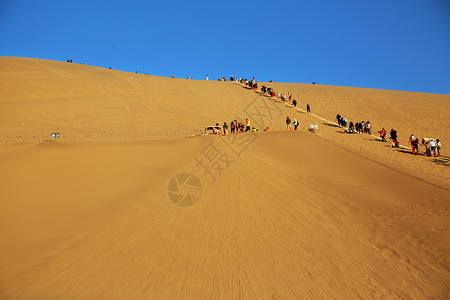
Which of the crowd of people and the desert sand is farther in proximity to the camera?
the crowd of people

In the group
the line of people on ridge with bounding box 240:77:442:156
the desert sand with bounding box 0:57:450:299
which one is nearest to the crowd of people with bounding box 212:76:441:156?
the line of people on ridge with bounding box 240:77:442:156

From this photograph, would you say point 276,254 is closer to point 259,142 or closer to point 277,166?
point 277,166

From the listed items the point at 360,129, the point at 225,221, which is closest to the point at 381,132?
the point at 360,129

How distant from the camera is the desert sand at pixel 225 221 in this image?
4.89 m

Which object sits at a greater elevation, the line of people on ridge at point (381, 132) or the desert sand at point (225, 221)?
the line of people on ridge at point (381, 132)

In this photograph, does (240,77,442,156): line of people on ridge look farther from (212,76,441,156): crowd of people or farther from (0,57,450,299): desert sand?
(0,57,450,299): desert sand

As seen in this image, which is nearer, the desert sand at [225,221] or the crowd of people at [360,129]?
the desert sand at [225,221]

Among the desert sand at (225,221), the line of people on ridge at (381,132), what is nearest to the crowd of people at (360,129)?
the line of people on ridge at (381,132)

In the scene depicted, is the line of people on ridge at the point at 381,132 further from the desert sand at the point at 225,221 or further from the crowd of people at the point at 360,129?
the desert sand at the point at 225,221

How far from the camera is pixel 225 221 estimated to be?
6.93 m

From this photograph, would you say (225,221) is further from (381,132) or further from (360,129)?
(360,129)

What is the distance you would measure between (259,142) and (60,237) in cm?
1019

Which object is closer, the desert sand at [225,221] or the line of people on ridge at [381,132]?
the desert sand at [225,221]

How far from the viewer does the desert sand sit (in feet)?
16.0
